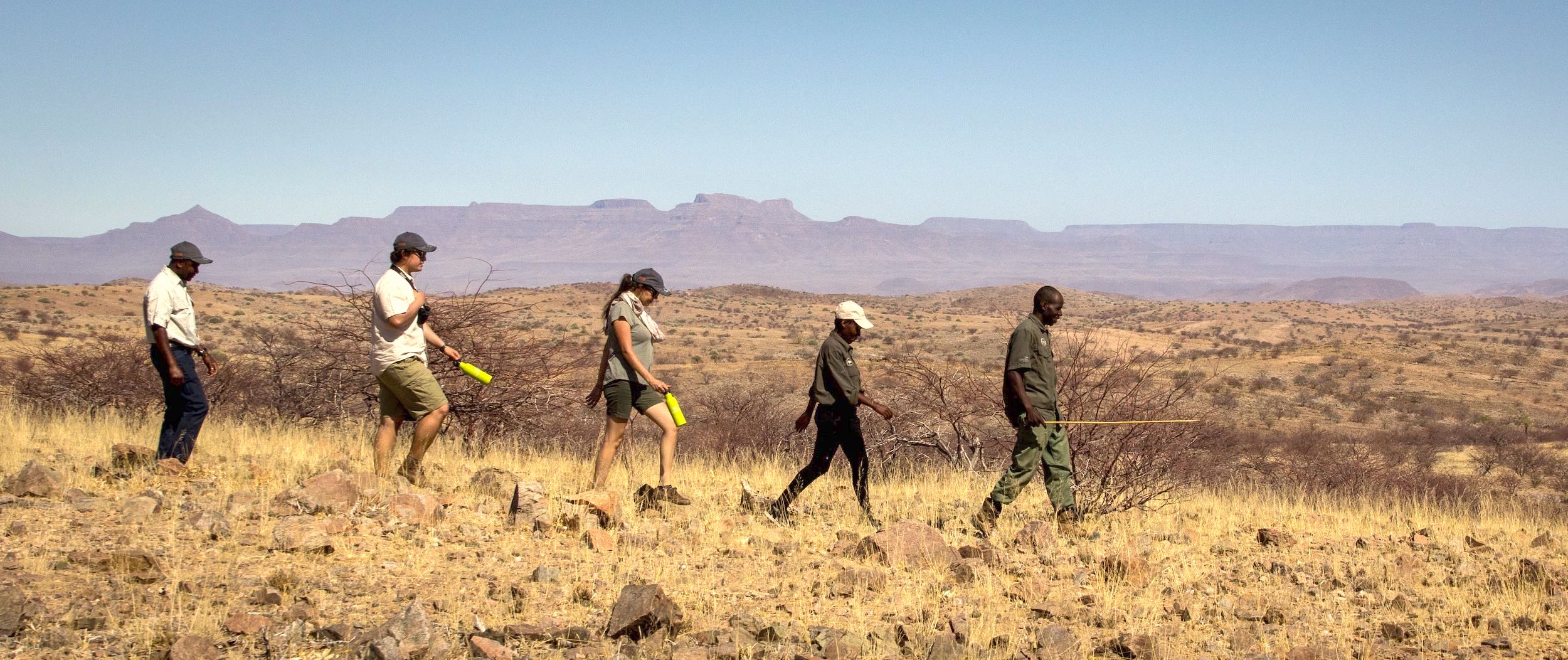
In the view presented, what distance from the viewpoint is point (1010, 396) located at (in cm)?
712

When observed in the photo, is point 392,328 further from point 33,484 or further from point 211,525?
point 33,484

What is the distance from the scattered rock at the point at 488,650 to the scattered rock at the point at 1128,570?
333cm

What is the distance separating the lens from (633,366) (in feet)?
23.7

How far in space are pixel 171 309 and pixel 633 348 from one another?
9.85 ft

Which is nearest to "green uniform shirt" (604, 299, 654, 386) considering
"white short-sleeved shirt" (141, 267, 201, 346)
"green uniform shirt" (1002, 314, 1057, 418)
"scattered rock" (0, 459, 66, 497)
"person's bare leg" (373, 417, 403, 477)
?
"person's bare leg" (373, 417, 403, 477)

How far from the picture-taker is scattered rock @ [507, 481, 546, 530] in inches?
258

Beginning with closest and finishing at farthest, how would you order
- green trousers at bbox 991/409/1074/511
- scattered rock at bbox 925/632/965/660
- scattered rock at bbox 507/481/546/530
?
scattered rock at bbox 925/632/965/660 < scattered rock at bbox 507/481/546/530 < green trousers at bbox 991/409/1074/511

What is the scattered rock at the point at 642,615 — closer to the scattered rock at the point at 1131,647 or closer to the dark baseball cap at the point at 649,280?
the scattered rock at the point at 1131,647

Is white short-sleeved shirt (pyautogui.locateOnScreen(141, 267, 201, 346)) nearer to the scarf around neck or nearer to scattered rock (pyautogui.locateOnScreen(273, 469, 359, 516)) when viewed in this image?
scattered rock (pyautogui.locateOnScreen(273, 469, 359, 516))

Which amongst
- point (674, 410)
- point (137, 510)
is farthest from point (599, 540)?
point (137, 510)

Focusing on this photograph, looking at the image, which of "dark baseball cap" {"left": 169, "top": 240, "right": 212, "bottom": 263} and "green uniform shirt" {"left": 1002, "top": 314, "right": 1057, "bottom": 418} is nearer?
"green uniform shirt" {"left": 1002, "top": 314, "right": 1057, "bottom": 418}

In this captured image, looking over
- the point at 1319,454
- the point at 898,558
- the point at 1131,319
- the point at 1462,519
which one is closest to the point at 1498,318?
the point at 1131,319

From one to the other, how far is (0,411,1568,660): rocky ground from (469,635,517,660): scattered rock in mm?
17

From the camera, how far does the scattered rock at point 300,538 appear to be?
5.64 m
